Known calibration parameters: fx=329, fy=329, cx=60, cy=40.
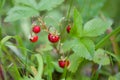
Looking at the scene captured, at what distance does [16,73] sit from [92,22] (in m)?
0.34

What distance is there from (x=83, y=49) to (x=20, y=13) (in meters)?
0.29

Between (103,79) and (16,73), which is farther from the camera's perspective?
(103,79)

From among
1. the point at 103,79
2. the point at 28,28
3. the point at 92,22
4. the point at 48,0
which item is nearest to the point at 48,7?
the point at 48,0

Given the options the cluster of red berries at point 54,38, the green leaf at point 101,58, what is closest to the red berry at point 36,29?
the cluster of red berries at point 54,38

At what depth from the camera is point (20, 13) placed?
1257mm

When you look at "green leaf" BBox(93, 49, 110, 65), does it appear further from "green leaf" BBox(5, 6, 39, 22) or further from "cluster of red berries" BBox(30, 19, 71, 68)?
"green leaf" BBox(5, 6, 39, 22)

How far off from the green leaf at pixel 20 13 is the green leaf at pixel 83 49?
0.20 metres

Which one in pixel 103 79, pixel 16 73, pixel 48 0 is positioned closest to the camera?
pixel 16 73

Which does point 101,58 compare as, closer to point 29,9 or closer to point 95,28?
point 95,28

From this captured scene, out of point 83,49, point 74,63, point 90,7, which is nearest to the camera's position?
point 83,49

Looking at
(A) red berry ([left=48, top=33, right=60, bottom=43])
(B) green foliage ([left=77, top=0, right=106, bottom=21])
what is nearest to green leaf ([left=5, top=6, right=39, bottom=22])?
(A) red berry ([left=48, top=33, right=60, bottom=43])

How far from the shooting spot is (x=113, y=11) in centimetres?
206

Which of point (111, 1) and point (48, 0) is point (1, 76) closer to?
point (48, 0)

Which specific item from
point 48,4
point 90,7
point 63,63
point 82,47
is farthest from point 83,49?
point 90,7
